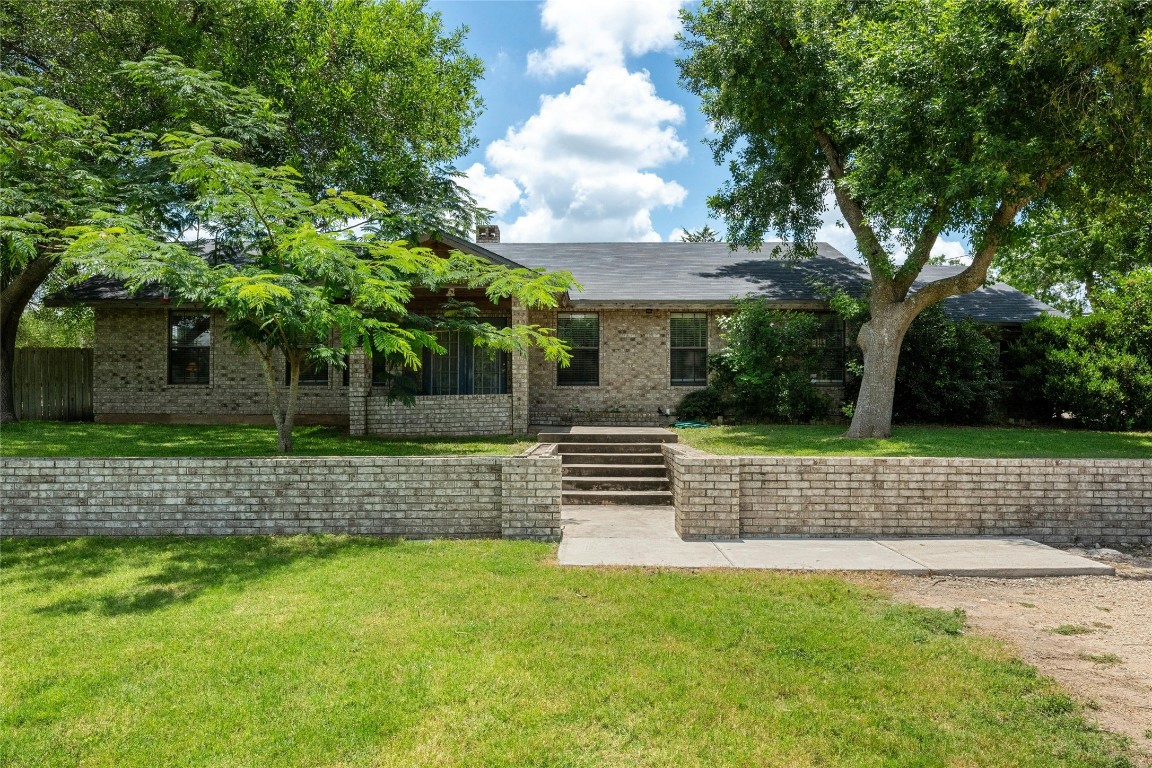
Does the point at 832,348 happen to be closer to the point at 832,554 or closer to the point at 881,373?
the point at 881,373

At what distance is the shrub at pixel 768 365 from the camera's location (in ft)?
44.9

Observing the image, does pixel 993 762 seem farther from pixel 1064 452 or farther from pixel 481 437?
pixel 481 437

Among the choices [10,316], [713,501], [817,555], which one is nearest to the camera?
[817,555]

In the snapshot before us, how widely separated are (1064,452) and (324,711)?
11.3 meters

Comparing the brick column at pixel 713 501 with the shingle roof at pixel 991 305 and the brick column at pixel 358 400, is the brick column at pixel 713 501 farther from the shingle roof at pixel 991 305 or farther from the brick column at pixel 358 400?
the shingle roof at pixel 991 305

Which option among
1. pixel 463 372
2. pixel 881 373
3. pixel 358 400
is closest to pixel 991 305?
pixel 881 373

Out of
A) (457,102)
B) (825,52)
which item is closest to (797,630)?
(825,52)

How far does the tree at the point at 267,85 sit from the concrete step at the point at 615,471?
4975mm

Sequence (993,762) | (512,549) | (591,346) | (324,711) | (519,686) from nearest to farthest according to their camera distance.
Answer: (993,762) < (324,711) < (519,686) < (512,549) < (591,346)

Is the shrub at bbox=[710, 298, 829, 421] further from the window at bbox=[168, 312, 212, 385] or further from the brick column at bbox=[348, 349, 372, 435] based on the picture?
the window at bbox=[168, 312, 212, 385]

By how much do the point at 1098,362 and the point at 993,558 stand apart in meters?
11.2

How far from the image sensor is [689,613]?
14.7 feet

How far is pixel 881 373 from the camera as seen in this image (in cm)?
1259

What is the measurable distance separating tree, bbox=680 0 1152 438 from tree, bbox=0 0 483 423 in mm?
6600
